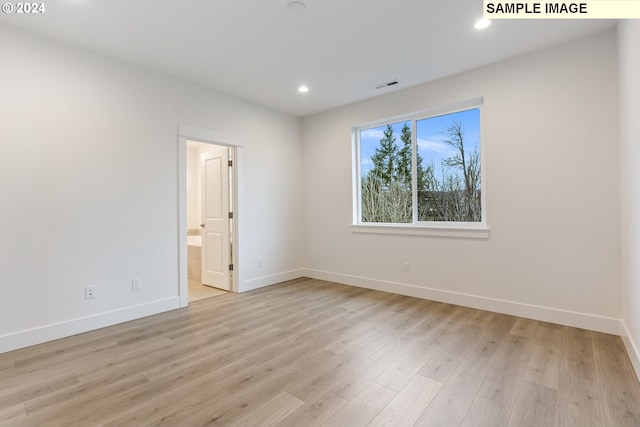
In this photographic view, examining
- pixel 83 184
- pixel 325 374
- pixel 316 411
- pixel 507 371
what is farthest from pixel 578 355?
pixel 83 184

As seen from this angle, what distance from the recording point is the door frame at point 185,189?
142 inches

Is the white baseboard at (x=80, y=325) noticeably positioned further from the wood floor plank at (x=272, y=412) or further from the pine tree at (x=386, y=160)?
the pine tree at (x=386, y=160)

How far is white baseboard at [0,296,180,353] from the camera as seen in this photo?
252cm

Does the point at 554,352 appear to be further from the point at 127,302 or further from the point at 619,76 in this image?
the point at 127,302

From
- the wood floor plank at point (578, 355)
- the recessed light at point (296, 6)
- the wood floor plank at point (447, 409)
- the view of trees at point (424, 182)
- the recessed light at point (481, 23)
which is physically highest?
the recessed light at point (296, 6)

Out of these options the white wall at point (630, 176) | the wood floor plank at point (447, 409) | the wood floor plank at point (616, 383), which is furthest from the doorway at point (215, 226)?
the white wall at point (630, 176)

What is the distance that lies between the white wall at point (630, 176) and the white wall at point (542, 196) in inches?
7.5

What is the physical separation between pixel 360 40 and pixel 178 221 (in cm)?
280

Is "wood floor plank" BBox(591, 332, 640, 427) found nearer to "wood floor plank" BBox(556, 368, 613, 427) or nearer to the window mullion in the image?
"wood floor plank" BBox(556, 368, 613, 427)

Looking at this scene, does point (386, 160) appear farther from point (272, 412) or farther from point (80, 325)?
point (80, 325)

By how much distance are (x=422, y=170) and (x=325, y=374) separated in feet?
9.56

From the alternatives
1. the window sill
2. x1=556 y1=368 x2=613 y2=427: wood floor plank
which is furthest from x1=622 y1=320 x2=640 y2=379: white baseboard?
the window sill

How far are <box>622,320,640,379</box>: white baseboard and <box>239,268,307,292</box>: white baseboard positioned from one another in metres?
3.90

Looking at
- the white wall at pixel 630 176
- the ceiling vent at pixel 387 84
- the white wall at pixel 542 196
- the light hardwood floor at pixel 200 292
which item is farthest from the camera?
the light hardwood floor at pixel 200 292
